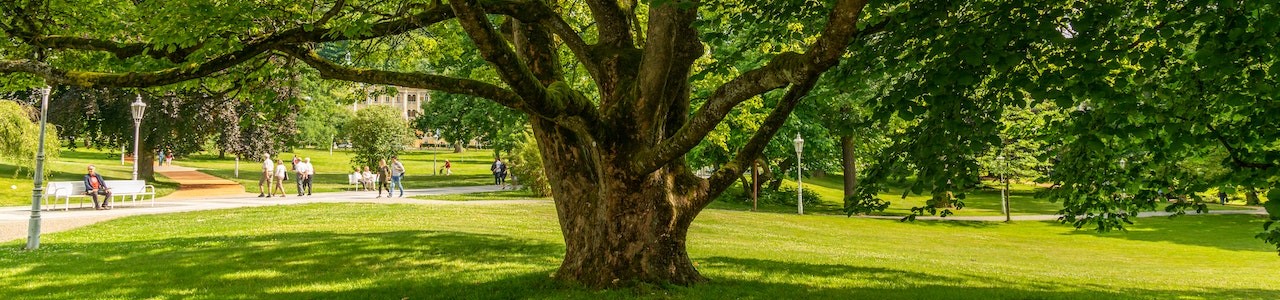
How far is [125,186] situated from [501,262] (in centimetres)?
1694

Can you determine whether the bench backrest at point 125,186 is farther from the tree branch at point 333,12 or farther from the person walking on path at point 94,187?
the tree branch at point 333,12

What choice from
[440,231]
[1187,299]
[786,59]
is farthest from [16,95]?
[1187,299]

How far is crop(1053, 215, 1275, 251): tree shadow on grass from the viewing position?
23.7 meters

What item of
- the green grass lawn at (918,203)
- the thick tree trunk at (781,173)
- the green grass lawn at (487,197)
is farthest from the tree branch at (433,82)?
the thick tree trunk at (781,173)

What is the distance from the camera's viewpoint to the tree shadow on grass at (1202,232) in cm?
2367

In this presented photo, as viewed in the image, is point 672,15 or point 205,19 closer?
point 672,15

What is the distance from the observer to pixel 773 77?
6.67 m

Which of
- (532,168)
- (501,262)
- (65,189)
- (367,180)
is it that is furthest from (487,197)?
(501,262)

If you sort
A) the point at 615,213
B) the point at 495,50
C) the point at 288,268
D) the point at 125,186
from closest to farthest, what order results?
the point at 495,50
the point at 615,213
the point at 288,268
the point at 125,186

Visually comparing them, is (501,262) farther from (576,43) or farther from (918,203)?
(918,203)

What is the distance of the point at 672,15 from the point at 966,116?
114 inches

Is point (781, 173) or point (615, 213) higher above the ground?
point (781, 173)

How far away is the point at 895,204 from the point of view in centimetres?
4088

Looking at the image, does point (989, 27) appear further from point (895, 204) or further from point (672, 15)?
point (895, 204)
